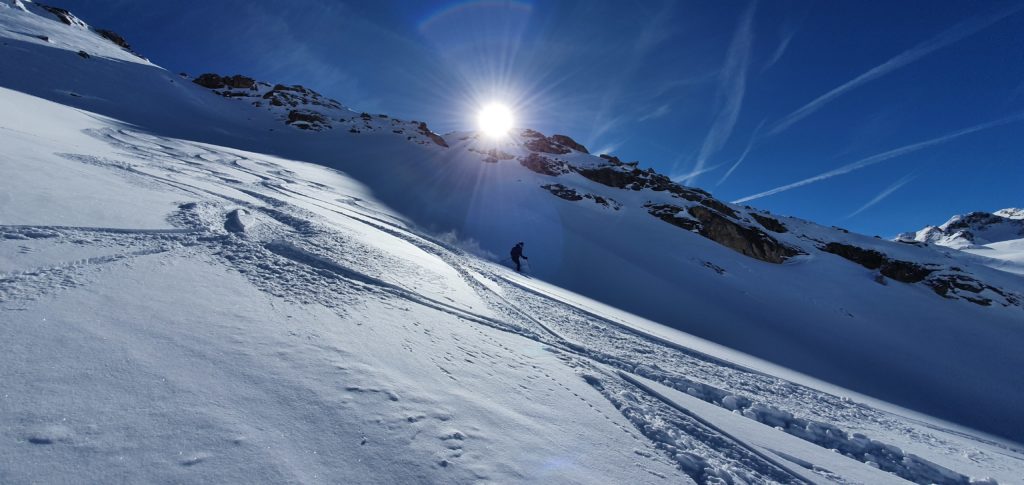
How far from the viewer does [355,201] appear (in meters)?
15.2

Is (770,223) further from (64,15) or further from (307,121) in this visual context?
(64,15)

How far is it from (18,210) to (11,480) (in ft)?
14.2

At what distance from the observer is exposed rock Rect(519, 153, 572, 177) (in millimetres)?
40688

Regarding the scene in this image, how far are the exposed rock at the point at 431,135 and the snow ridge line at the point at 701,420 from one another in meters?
45.1

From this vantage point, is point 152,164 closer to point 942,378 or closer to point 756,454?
point 756,454

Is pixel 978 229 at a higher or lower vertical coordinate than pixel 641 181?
higher

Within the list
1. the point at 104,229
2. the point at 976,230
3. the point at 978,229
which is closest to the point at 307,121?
the point at 104,229

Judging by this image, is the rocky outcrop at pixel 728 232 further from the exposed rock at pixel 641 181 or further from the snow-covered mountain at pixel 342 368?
the snow-covered mountain at pixel 342 368

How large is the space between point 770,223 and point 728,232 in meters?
10.5

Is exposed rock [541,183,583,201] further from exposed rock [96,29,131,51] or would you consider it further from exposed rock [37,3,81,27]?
exposed rock [96,29,131,51]

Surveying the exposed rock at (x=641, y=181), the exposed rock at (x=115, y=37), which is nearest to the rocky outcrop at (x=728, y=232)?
the exposed rock at (x=641, y=181)

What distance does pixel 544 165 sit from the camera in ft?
136

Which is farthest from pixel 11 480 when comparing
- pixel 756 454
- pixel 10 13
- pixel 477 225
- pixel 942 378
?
pixel 10 13

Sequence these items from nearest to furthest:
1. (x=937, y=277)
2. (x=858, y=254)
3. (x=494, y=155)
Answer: (x=937, y=277) < (x=858, y=254) < (x=494, y=155)
